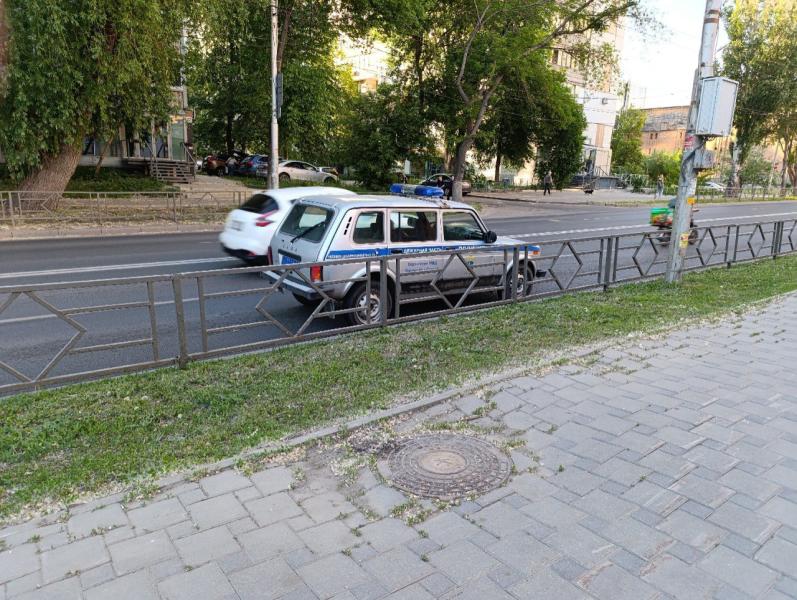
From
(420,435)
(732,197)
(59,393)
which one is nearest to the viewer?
(420,435)

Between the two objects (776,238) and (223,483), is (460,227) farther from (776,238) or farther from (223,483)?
(776,238)

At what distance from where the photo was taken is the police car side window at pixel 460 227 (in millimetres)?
8406

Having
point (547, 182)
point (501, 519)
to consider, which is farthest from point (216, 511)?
point (547, 182)

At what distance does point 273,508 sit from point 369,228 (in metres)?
4.77

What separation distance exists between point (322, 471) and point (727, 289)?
28.7 feet

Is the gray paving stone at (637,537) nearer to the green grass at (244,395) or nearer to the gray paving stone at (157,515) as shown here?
the green grass at (244,395)

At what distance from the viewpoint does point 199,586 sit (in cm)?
279

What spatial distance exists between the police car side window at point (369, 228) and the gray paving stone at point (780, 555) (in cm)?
547

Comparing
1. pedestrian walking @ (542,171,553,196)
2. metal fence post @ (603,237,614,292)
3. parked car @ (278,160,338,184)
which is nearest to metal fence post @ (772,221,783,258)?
metal fence post @ (603,237,614,292)

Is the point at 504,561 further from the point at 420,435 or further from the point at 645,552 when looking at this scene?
the point at 420,435

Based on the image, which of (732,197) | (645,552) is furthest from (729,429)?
(732,197)

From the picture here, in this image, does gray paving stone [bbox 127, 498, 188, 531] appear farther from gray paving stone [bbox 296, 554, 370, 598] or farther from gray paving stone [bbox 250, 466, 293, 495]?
gray paving stone [bbox 296, 554, 370, 598]

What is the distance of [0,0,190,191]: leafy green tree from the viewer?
1606 centimetres

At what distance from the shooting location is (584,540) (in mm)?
3195
